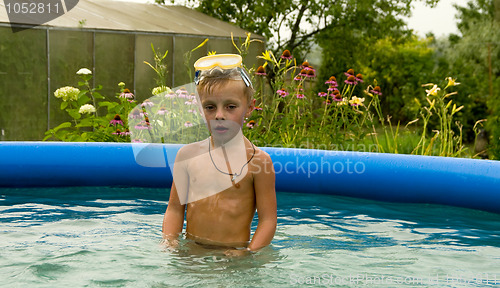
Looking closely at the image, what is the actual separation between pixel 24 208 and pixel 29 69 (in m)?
7.02

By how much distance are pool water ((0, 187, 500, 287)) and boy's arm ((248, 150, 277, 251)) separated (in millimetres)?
87

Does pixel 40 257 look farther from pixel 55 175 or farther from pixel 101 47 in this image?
pixel 101 47

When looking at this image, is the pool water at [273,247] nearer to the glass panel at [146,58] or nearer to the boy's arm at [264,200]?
the boy's arm at [264,200]

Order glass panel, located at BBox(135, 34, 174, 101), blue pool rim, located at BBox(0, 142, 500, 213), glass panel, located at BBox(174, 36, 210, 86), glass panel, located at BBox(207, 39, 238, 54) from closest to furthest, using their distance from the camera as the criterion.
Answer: blue pool rim, located at BBox(0, 142, 500, 213), glass panel, located at BBox(135, 34, 174, 101), glass panel, located at BBox(174, 36, 210, 86), glass panel, located at BBox(207, 39, 238, 54)

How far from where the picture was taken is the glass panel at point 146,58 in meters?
12.3

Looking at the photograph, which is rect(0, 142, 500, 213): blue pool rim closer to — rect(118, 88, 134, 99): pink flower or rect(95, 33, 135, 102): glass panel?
rect(118, 88, 134, 99): pink flower

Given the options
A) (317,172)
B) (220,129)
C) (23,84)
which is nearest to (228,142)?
(220,129)

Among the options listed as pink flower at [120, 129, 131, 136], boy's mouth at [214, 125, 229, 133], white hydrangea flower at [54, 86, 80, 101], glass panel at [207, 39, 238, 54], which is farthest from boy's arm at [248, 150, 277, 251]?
glass panel at [207, 39, 238, 54]

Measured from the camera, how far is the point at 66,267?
3.14 metres

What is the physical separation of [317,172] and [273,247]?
226 cm

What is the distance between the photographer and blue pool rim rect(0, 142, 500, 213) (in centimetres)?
530

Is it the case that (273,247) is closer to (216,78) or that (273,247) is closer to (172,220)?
(172,220)

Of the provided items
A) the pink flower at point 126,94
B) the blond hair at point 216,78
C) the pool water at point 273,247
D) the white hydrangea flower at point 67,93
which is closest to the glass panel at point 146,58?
the white hydrangea flower at point 67,93

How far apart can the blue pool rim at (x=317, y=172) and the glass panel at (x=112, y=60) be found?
6.18 meters
